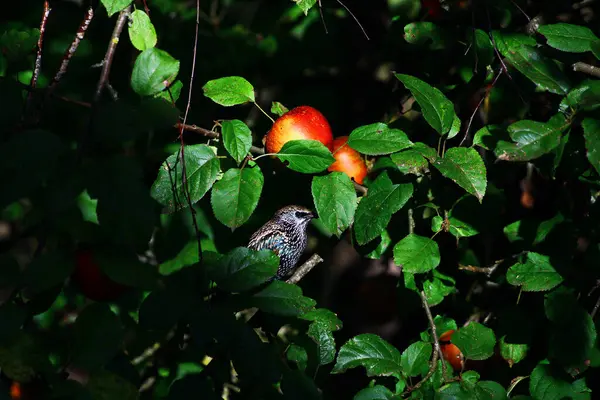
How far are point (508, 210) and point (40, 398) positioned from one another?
1726 millimetres

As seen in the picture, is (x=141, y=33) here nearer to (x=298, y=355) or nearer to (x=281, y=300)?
(x=281, y=300)

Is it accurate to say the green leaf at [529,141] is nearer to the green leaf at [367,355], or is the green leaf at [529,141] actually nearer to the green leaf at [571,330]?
the green leaf at [571,330]

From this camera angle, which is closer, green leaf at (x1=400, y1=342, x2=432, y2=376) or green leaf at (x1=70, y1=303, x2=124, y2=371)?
green leaf at (x1=70, y1=303, x2=124, y2=371)

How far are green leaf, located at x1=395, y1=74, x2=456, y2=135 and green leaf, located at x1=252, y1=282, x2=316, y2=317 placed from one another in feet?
1.74

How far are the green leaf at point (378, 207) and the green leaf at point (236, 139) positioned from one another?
0.31 meters

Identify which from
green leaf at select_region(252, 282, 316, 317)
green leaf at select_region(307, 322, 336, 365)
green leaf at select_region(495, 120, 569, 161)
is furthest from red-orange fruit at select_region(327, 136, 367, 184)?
green leaf at select_region(252, 282, 316, 317)

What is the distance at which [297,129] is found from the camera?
1.91 m

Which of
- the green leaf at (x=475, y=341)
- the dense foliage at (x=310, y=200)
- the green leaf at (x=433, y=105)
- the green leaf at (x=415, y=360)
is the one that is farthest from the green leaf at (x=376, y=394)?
the green leaf at (x=433, y=105)

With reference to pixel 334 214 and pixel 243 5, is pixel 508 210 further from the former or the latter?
pixel 243 5

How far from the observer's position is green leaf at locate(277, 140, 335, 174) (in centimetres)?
170

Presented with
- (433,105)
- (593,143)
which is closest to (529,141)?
(593,143)

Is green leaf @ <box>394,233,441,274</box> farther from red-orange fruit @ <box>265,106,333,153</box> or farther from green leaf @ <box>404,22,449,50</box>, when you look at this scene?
green leaf @ <box>404,22,449,50</box>

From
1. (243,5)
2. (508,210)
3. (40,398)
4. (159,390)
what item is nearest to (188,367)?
(159,390)

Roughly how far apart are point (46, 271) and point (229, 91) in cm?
83
